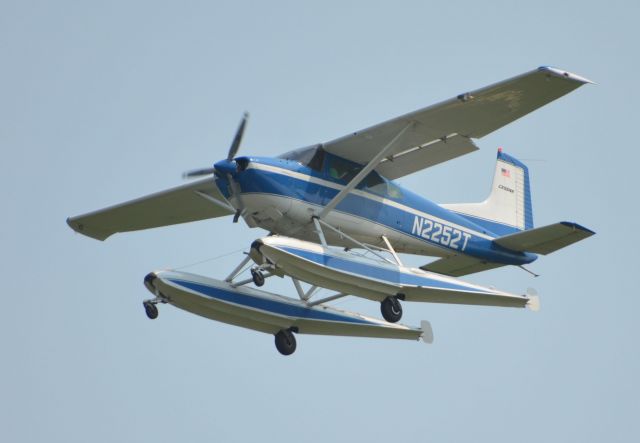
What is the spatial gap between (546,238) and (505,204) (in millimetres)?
2449

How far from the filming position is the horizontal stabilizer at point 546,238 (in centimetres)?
2028

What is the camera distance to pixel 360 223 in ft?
68.0

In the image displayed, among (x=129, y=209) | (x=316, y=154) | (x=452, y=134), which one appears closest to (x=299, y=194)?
(x=316, y=154)

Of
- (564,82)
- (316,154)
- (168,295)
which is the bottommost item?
(168,295)

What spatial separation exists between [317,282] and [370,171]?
7.86 ft

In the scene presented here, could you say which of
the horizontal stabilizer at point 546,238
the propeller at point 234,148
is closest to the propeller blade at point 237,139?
the propeller at point 234,148

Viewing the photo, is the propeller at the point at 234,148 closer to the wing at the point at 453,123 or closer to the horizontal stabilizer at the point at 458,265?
the wing at the point at 453,123

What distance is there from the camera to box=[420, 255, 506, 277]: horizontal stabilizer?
22.1m

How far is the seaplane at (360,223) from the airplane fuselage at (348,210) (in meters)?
0.02

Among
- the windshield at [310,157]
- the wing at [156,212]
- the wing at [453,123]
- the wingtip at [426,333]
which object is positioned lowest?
the wingtip at [426,333]

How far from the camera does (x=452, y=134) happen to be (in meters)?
20.4

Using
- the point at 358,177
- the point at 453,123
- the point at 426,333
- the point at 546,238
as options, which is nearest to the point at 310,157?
the point at 358,177

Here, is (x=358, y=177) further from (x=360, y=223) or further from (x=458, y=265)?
(x=458, y=265)

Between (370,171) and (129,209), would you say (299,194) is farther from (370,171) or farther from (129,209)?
(129,209)
